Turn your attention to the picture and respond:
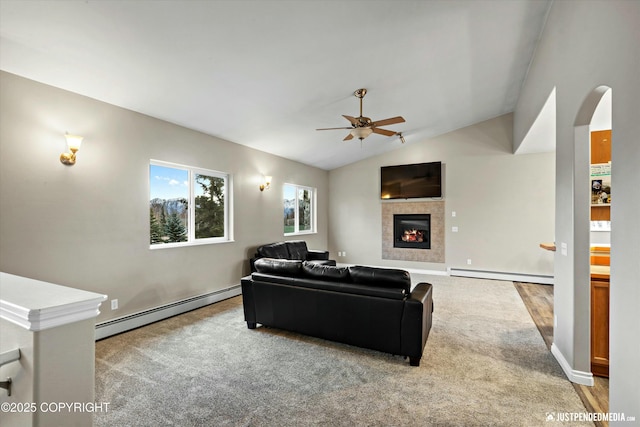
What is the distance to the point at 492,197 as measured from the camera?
6.40 m

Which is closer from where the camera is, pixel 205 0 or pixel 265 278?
pixel 205 0

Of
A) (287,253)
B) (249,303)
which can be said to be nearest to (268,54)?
(249,303)

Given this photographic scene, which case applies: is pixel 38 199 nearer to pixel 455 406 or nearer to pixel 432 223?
pixel 455 406

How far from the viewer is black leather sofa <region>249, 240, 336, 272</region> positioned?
5.34 metres

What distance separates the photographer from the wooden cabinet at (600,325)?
241cm

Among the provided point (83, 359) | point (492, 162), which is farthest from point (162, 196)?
point (492, 162)

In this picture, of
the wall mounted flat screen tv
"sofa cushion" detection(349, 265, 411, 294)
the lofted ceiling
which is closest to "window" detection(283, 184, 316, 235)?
the wall mounted flat screen tv

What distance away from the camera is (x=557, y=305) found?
9.45ft

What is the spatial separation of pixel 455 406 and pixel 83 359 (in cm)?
226

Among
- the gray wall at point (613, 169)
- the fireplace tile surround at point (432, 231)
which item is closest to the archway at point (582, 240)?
the gray wall at point (613, 169)

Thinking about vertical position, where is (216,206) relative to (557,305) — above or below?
above

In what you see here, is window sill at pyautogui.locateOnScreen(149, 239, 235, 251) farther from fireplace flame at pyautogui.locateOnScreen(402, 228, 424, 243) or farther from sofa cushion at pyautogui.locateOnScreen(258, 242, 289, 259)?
fireplace flame at pyautogui.locateOnScreen(402, 228, 424, 243)

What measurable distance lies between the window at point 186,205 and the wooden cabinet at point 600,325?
464cm

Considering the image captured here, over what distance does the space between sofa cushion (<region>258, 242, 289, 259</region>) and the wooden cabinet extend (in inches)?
169
